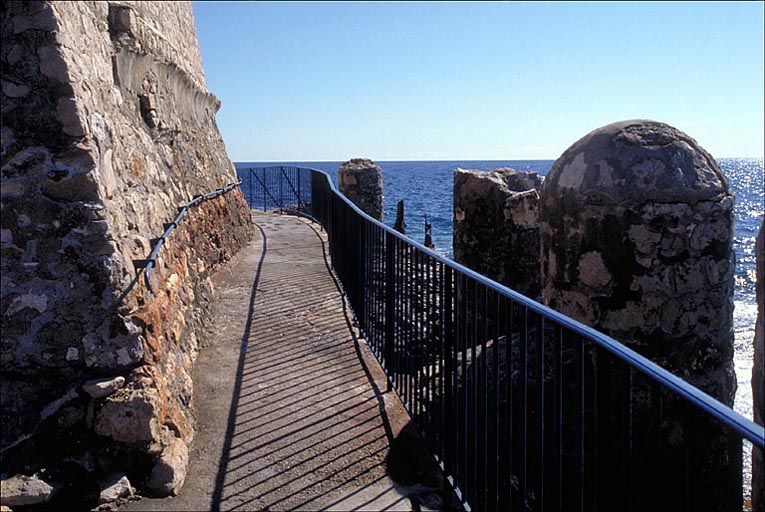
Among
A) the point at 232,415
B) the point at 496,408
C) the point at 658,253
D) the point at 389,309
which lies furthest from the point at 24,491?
the point at 658,253

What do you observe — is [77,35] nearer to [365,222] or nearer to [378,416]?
[365,222]

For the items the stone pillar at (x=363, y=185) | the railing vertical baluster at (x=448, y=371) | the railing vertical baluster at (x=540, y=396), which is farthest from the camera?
the stone pillar at (x=363, y=185)

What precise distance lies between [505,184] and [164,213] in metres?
3.80

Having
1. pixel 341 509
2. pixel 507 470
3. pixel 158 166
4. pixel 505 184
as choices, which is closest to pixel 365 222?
pixel 158 166

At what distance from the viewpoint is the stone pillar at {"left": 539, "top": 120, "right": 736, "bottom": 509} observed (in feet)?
12.2

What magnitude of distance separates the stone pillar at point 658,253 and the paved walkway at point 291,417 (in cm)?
141

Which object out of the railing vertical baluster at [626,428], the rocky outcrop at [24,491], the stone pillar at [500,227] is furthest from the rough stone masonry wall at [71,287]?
the stone pillar at [500,227]

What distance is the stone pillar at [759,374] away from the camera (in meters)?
2.10

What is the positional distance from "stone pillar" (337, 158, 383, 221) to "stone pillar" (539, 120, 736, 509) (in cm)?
957

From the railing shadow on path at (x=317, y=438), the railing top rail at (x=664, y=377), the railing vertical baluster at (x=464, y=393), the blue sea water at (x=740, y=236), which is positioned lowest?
the blue sea water at (x=740, y=236)

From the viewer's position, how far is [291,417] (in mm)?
4191

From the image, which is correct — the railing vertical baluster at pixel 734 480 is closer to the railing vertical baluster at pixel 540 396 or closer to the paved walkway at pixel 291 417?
the railing vertical baluster at pixel 540 396

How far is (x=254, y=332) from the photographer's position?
18.8 ft

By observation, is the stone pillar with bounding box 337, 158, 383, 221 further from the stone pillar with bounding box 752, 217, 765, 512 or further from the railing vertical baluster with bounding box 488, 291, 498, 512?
the stone pillar with bounding box 752, 217, 765, 512
